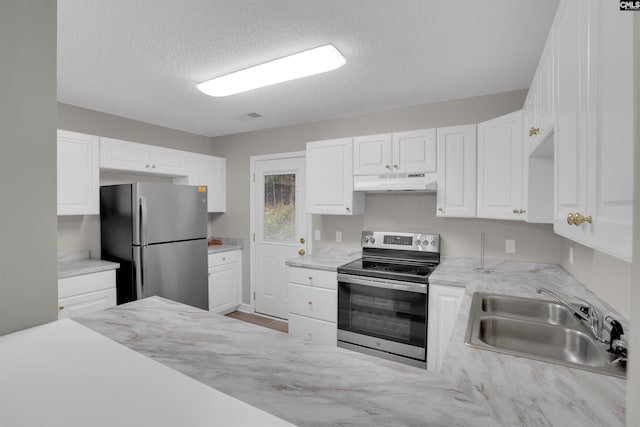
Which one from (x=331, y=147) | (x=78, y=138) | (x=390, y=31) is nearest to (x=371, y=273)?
(x=331, y=147)

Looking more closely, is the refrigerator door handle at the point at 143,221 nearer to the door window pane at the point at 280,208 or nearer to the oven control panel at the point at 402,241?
→ the door window pane at the point at 280,208

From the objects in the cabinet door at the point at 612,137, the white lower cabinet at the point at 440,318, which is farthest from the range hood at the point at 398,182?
the cabinet door at the point at 612,137

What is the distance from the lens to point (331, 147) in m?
3.19

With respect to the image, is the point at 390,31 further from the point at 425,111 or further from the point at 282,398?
the point at 282,398

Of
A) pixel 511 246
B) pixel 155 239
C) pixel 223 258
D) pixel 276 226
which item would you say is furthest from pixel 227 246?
pixel 511 246

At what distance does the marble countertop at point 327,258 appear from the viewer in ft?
9.65

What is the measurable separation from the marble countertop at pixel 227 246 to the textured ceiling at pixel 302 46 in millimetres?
1785

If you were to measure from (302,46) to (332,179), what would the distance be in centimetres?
144

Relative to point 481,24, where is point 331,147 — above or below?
below

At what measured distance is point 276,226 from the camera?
13.3ft

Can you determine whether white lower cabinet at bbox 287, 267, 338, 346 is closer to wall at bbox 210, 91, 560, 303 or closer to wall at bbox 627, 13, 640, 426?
wall at bbox 210, 91, 560, 303

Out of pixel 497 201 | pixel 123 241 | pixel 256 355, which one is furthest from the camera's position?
pixel 123 241

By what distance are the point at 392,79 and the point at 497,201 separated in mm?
1246

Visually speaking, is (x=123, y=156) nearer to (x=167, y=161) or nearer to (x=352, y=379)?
(x=167, y=161)
